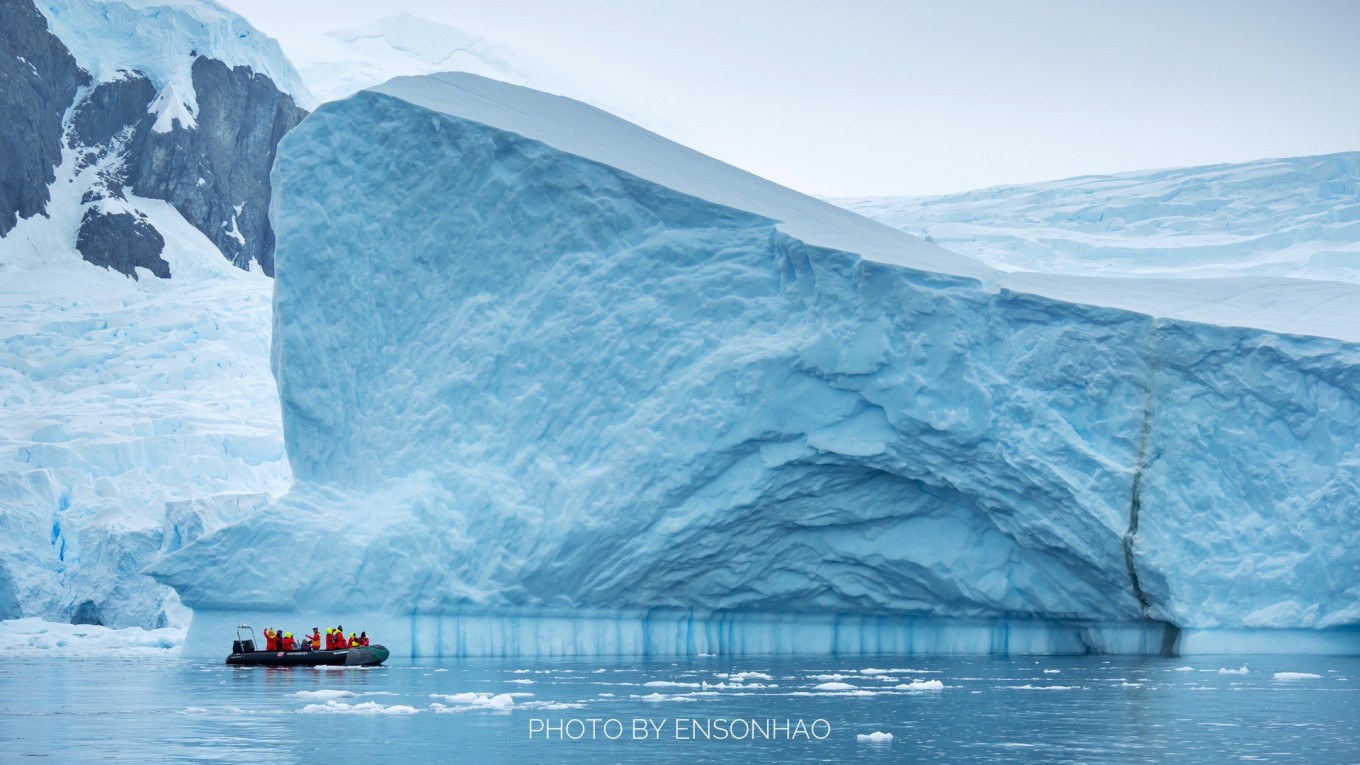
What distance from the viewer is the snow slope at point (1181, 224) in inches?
Result: 1148

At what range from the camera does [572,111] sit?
20.1m

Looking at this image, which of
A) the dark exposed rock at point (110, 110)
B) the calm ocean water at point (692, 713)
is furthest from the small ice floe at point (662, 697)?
the dark exposed rock at point (110, 110)

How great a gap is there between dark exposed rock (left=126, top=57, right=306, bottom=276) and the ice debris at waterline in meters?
34.5

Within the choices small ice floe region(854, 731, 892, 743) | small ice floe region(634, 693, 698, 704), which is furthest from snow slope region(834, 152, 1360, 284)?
small ice floe region(854, 731, 892, 743)

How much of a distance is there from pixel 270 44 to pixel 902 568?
1713 inches

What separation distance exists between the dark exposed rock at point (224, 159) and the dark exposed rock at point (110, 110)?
0.58 metres

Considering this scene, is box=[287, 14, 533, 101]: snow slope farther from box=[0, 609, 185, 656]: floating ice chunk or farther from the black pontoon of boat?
the black pontoon of boat

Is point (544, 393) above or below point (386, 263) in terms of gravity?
below

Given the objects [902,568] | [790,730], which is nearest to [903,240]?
[902,568]

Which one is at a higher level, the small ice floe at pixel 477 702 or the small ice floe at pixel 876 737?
the small ice floe at pixel 876 737

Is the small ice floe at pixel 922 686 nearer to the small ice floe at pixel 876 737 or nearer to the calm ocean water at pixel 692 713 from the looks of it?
the calm ocean water at pixel 692 713

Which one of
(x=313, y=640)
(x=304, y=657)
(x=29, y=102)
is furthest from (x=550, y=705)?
(x=29, y=102)

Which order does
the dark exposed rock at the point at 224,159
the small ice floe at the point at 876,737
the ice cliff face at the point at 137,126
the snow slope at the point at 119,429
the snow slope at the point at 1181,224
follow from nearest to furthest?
the small ice floe at the point at 876,737 < the snow slope at the point at 119,429 < the snow slope at the point at 1181,224 < the ice cliff face at the point at 137,126 < the dark exposed rock at the point at 224,159

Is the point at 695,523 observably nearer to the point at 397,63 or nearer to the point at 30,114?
the point at 30,114
